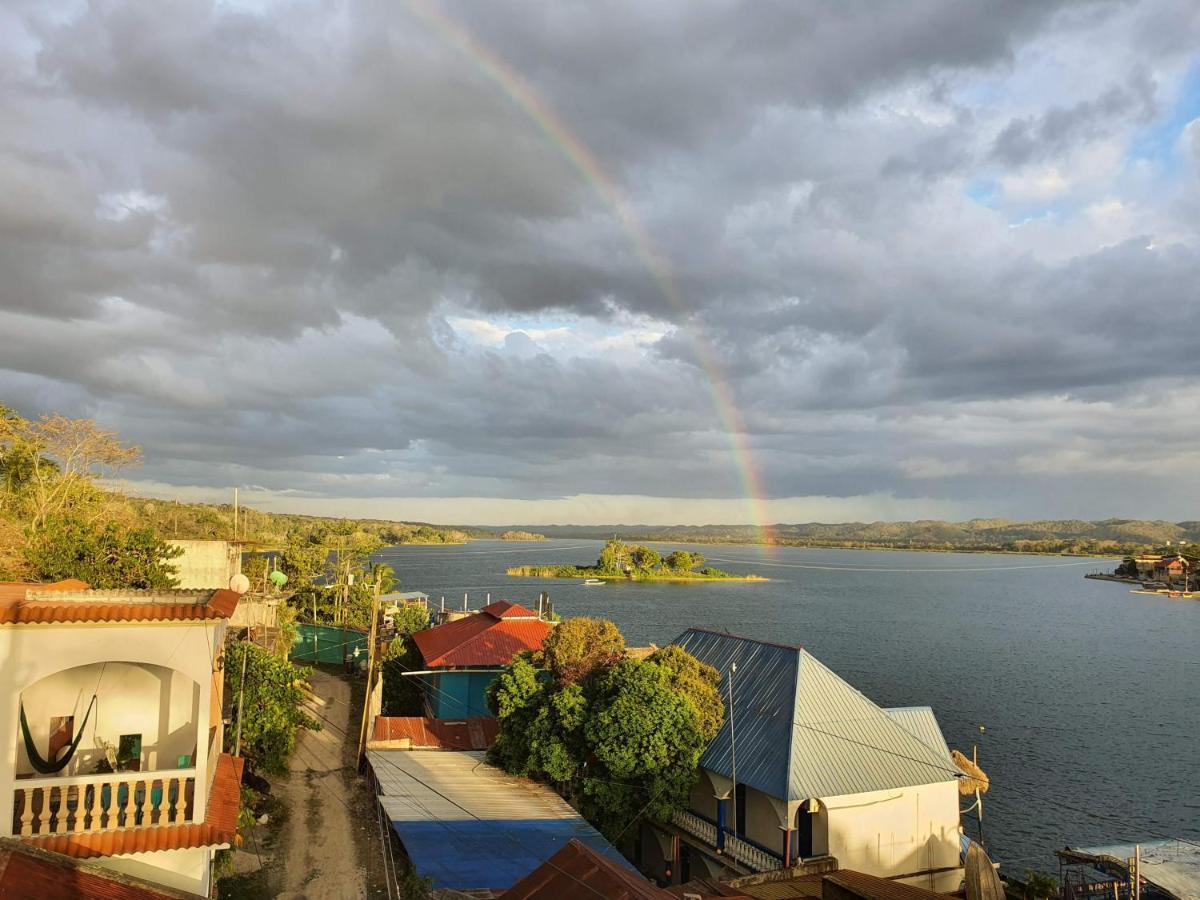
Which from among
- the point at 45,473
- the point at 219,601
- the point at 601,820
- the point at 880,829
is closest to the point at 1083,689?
the point at 880,829

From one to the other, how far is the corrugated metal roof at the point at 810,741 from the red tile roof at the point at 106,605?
13.4 meters

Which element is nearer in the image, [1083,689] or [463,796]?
[463,796]

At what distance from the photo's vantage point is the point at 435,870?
51.7ft

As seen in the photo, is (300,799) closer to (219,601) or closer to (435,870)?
(435,870)

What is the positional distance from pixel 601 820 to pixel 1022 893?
11.3 metres

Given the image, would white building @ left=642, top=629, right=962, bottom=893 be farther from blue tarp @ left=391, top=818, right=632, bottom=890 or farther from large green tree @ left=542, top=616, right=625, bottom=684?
blue tarp @ left=391, top=818, right=632, bottom=890

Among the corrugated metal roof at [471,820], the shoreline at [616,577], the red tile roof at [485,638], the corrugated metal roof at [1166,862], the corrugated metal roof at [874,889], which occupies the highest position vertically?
the red tile roof at [485,638]

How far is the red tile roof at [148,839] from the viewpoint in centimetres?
994

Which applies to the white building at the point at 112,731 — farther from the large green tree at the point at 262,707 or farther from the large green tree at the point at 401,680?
the large green tree at the point at 401,680

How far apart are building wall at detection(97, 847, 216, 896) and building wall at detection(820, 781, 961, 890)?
13.6m

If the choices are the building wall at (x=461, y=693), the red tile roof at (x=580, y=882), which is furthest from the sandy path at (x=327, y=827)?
the red tile roof at (x=580, y=882)

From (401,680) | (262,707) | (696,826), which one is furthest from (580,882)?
(401,680)

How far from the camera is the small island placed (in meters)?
149

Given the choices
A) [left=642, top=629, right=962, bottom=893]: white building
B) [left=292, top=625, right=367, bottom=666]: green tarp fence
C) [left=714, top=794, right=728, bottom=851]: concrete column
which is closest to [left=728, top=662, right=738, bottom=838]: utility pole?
[left=642, top=629, right=962, bottom=893]: white building
